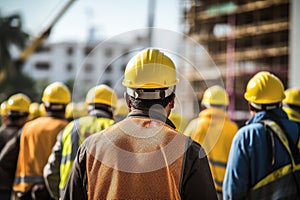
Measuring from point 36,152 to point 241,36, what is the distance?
3436cm

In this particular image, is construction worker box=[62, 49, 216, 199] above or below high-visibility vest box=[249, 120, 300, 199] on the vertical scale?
above

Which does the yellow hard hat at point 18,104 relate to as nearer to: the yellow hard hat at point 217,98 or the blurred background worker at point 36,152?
the blurred background worker at point 36,152

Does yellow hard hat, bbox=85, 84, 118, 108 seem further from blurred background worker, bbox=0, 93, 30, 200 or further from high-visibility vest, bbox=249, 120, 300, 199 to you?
high-visibility vest, bbox=249, 120, 300, 199

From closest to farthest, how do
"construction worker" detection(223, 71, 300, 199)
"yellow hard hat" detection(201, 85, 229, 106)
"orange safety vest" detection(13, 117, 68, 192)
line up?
"construction worker" detection(223, 71, 300, 199) → "orange safety vest" detection(13, 117, 68, 192) → "yellow hard hat" detection(201, 85, 229, 106)

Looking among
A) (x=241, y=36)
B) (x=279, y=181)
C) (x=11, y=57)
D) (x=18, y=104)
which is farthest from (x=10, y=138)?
(x=11, y=57)

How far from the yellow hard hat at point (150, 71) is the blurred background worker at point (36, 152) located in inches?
129

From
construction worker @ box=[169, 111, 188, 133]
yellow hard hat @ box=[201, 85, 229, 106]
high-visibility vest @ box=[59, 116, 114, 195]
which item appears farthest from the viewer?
yellow hard hat @ box=[201, 85, 229, 106]

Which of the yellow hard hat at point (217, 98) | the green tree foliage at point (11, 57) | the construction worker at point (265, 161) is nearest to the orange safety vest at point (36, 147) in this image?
the yellow hard hat at point (217, 98)

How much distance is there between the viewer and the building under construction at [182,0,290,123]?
36.6 m

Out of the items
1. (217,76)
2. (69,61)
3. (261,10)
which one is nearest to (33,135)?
(217,76)

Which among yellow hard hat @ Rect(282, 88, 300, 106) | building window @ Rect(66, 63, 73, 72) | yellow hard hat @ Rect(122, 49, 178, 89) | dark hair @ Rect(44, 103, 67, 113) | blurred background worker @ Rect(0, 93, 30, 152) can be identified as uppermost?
yellow hard hat @ Rect(122, 49, 178, 89)

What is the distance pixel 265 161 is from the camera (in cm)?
464

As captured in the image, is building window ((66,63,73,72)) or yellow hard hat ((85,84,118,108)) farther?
building window ((66,63,73,72))

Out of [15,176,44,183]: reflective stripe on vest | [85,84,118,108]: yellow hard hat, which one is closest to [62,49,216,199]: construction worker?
[85,84,118,108]: yellow hard hat
